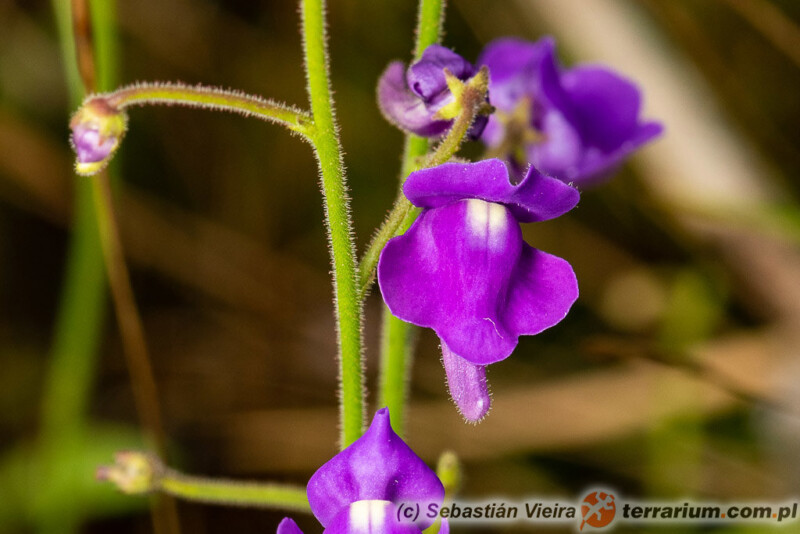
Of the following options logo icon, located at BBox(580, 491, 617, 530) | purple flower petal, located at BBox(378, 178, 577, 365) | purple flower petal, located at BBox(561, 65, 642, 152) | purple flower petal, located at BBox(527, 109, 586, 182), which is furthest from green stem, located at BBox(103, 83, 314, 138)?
logo icon, located at BBox(580, 491, 617, 530)

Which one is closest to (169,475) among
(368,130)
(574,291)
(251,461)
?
(574,291)

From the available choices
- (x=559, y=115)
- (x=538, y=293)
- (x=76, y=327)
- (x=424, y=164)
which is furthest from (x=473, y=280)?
(x=76, y=327)

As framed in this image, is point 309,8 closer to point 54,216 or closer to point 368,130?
point 368,130

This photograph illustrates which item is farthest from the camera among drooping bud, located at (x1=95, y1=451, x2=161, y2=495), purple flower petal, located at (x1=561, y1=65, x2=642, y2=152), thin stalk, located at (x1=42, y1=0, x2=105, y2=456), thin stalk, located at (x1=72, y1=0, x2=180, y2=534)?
thin stalk, located at (x1=42, y1=0, x2=105, y2=456)

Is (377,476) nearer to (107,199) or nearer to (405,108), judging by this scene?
(405,108)

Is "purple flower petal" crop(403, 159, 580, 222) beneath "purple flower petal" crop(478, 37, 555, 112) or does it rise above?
beneath

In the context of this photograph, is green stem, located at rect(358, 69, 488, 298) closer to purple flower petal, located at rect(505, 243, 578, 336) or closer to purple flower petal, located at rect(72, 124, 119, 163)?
purple flower petal, located at rect(505, 243, 578, 336)
